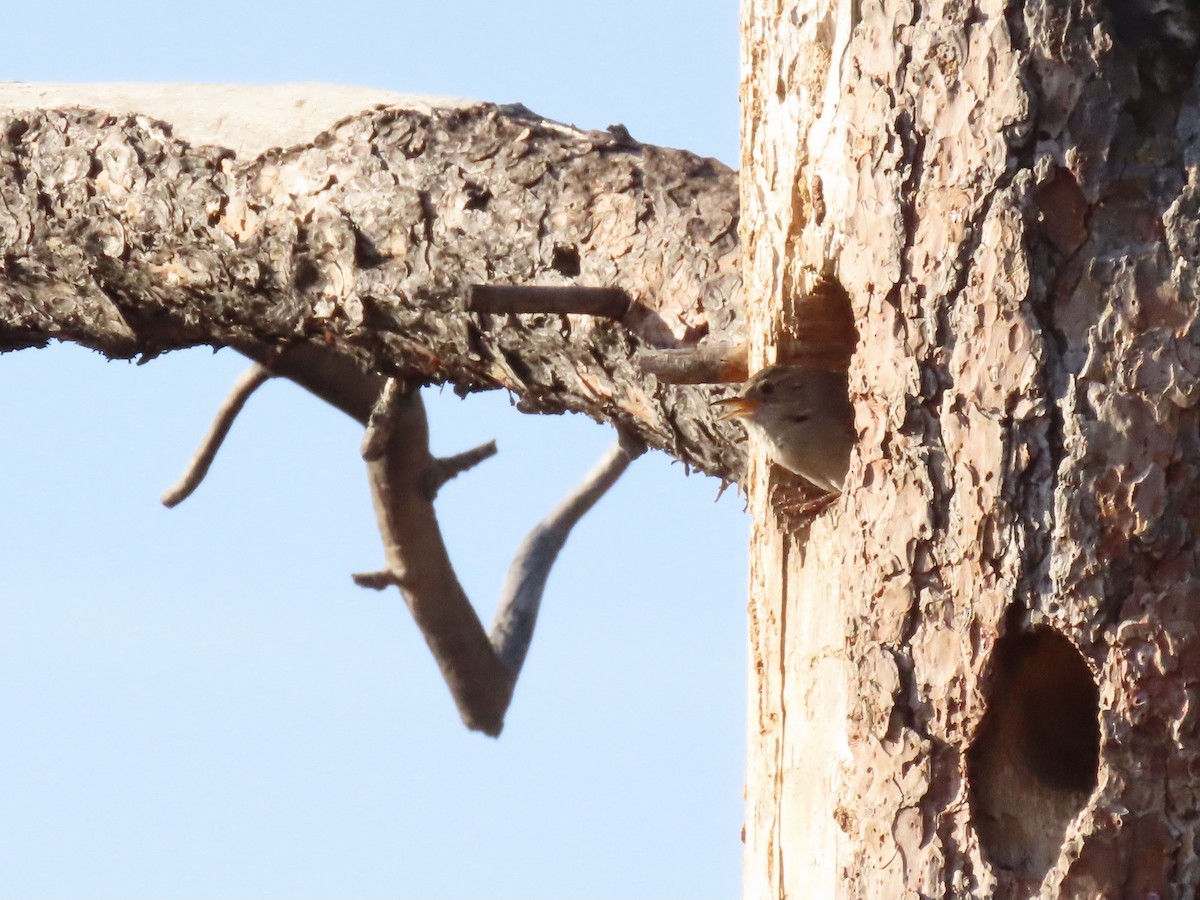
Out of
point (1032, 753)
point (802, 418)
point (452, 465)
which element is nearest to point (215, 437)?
point (452, 465)

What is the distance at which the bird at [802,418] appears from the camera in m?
3.57

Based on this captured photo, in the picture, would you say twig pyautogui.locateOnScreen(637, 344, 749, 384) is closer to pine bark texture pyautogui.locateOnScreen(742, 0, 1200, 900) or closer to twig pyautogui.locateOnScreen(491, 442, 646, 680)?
pine bark texture pyautogui.locateOnScreen(742, 0, 1200, 900)

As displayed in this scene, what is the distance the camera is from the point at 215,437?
6418 millimetres

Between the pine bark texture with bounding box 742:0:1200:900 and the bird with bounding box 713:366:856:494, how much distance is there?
2.18 ft

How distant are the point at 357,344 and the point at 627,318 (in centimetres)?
94

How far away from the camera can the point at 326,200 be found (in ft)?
14.7

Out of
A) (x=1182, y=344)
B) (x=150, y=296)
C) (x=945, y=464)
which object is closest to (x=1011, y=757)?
(x=945, y=464)

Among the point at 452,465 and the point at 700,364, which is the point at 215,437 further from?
the point at 700,364

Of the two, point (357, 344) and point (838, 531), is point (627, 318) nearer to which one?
point (357, 344)

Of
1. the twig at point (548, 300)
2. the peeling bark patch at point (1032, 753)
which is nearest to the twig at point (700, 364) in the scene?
the twig at point (548, 300)

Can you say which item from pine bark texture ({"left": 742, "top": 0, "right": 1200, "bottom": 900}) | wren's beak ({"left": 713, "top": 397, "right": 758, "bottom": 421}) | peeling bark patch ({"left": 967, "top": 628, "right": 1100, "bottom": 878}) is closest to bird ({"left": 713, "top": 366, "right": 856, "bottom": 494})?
wren's beak ({"left": 713, "top": 397, "right": 758, "bottom": 421})

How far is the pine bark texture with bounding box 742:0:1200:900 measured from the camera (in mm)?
2494

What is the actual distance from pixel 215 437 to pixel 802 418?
11.4 feet

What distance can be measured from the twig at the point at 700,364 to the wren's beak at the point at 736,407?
0.18 ft
